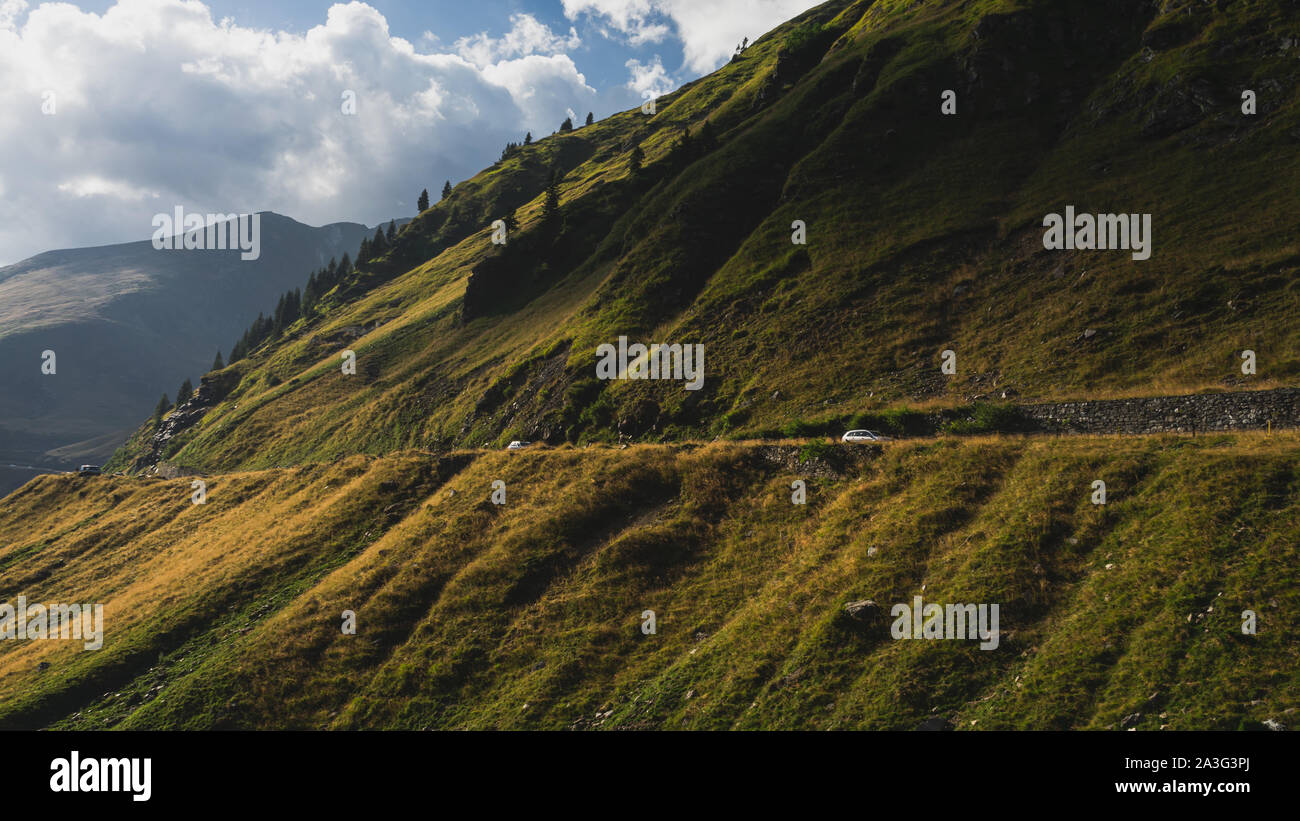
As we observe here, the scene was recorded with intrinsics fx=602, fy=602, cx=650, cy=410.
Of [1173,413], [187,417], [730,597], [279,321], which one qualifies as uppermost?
[279,321]

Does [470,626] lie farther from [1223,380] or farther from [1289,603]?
[1223,380]

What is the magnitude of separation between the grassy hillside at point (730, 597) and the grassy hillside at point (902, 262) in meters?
14.8

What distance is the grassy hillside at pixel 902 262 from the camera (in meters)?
37.4

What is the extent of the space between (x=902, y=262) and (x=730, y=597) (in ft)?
133

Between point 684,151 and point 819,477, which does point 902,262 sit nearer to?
point 819,477

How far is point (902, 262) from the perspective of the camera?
51594 millimetres

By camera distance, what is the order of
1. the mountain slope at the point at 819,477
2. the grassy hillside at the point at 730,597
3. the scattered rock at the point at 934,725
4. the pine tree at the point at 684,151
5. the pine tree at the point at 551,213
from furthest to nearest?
the pine tree at the point at 551,213
the pine tree at the point at 684,151
the mountain slope at the point at 819,477
the grassy hillside at the point at 730,597
the scattered rock at the point at 934,725

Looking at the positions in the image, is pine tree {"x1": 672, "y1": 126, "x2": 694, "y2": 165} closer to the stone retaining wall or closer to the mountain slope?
the mountain slope

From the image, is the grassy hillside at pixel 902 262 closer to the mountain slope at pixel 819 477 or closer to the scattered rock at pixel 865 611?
the mountain slope at pixel 819 477

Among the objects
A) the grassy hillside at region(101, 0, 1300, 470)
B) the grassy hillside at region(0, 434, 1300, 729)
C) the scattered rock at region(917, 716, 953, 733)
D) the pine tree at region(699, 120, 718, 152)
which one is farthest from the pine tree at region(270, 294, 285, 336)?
the scattered rock at region(917, 716, 953, 733)

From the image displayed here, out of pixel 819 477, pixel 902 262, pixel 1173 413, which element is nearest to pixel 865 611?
pixel 819 477

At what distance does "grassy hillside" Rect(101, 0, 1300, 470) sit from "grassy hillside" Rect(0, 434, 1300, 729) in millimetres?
14763

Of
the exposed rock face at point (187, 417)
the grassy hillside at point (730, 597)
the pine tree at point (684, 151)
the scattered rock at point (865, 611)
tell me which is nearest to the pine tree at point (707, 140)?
the pine tree at point (684, 151)
